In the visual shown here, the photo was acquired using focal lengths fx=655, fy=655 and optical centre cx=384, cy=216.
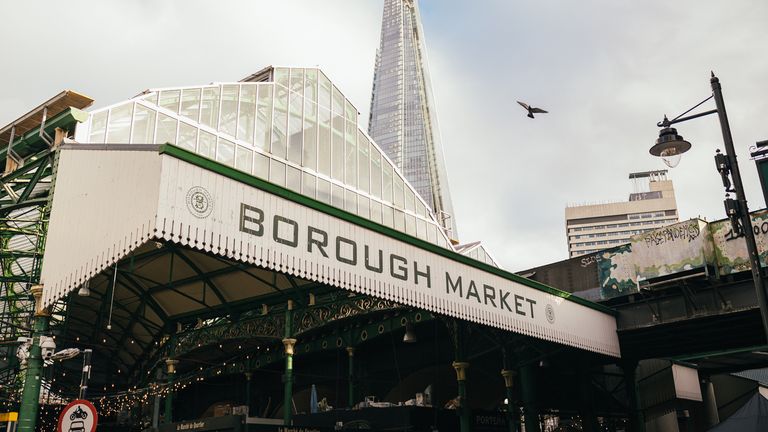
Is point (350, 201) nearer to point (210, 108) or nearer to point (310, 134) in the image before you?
point (310, 134)

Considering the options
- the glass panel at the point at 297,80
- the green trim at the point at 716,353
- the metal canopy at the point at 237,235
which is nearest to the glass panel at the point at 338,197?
the glass panel at the point at 297,80

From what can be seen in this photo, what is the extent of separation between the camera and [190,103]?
26031mm

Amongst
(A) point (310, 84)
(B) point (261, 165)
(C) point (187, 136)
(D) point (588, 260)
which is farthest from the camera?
(A) point (310, 84)

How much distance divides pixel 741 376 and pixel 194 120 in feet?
102

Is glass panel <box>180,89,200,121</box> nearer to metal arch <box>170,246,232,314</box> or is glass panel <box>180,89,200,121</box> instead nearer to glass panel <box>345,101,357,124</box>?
metal arch <box>170,246,232,314</box>

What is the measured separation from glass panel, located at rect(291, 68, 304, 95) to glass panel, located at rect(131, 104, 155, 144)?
745 cm

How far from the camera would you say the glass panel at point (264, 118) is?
27891 mm

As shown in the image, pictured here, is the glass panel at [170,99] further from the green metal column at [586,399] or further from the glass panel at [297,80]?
the green metal column at [586,399]

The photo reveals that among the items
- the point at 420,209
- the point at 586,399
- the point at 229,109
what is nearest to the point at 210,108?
the point at 229,109

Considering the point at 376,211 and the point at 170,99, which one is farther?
the point at 376,211

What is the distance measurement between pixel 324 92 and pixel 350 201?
5.46 m

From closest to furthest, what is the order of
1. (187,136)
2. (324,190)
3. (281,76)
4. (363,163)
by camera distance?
(187,136)
(324,190)
(281,76)
(363,163)

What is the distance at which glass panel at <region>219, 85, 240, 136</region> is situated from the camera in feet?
88.5

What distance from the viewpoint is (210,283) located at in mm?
26688
